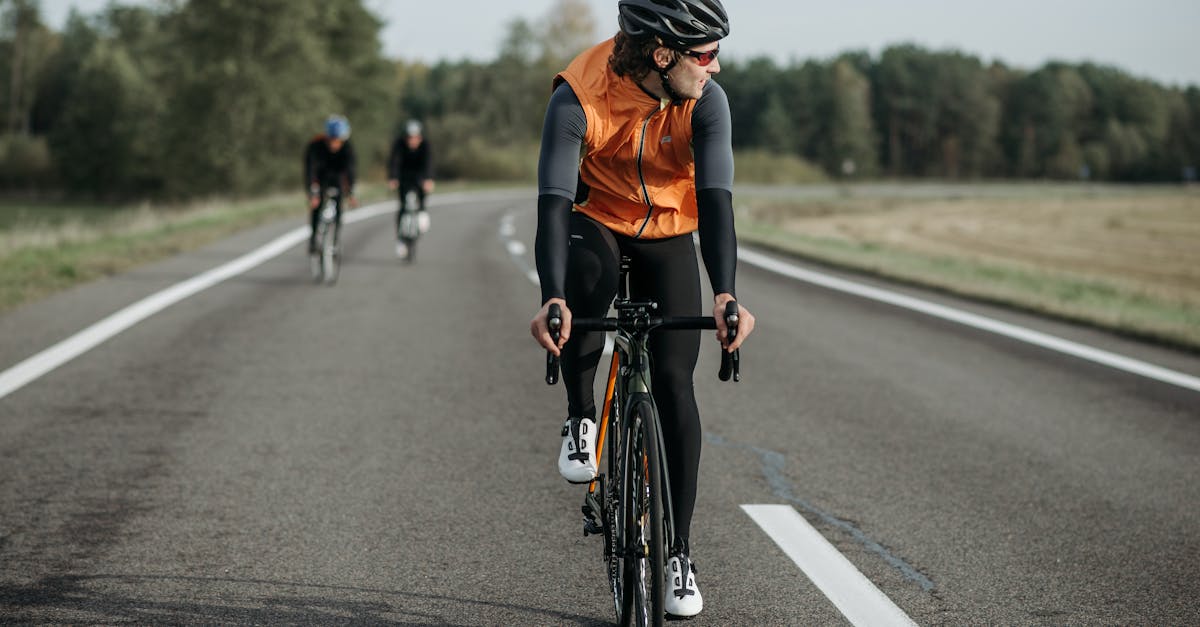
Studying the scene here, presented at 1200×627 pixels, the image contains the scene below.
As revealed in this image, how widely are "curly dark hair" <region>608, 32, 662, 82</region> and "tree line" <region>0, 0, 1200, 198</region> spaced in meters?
12.1

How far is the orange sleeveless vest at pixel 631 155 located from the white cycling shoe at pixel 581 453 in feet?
2.10

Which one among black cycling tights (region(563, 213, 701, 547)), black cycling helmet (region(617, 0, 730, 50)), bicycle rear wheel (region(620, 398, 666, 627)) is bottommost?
bicycle rear wheel (region(620, 398, 666, 627))

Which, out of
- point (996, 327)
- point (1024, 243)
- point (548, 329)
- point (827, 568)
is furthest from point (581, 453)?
point (1024, 243)

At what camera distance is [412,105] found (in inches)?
5546

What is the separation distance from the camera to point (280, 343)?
899 cm

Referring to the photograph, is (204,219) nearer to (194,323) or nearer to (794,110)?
(194,323)

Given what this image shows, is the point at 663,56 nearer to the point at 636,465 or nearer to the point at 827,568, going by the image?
the point at 636,465

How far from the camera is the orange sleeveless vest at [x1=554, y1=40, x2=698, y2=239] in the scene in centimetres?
327

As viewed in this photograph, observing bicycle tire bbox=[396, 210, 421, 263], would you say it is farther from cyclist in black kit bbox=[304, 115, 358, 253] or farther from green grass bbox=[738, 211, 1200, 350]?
green grass bbox=[738, 211, 1200, 350]

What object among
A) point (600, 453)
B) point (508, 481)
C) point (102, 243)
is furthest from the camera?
point (102, 243)

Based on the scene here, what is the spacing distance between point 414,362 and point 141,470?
3.21m

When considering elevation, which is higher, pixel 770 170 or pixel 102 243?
pixel 770 170

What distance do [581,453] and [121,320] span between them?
7399 mm

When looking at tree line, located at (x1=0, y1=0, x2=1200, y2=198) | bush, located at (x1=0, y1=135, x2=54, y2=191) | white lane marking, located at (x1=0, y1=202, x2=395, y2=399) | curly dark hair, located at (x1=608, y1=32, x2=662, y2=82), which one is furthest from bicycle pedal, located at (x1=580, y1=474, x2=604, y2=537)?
bush, located at (x1=0, y1=135, x2=54, y2=191)
